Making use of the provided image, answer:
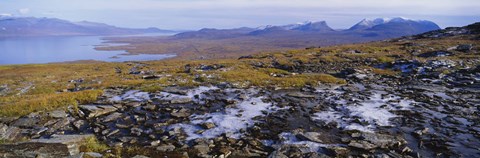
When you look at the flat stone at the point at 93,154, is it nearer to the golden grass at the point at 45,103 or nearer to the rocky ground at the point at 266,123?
the rocky ground at the point at 266,123

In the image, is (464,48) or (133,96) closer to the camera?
(133,96)

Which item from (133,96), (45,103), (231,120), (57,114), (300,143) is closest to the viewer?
(300,143)

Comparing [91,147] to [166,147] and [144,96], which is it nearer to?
[166,147]

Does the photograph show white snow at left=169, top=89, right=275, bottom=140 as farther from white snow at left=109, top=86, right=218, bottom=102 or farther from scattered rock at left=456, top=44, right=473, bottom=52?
scattered rock at left=456, top=44, right=473, bottom=52

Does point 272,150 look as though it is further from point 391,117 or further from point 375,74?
point 375,74

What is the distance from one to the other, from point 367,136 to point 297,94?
8.68 meters

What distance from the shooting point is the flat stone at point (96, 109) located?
16.4 meters

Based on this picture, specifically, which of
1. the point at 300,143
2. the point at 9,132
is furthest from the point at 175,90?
the point at 300,143

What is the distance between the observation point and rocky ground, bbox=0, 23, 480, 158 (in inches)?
449

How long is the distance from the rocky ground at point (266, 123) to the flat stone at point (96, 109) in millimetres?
49

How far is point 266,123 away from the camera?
583 inches

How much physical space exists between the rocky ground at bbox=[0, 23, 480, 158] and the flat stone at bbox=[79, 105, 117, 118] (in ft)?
0.16

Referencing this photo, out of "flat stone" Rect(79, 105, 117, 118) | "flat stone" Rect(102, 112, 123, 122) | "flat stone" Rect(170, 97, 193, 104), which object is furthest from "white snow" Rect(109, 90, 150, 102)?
"flat stone" Rect(102, 112, 123, 122)

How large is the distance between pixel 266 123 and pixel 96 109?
31.0 feet
